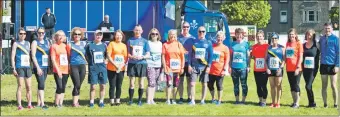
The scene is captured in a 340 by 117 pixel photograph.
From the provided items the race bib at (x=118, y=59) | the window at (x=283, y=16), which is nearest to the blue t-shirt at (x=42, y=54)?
the race bib at (x=118, y=59)

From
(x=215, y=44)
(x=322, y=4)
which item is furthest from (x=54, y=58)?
(x=322, y=4)

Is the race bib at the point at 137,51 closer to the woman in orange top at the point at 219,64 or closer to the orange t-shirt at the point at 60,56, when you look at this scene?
the orange t-shirt at the point at 60,56

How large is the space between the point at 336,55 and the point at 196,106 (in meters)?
2.77

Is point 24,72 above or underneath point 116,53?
underneath

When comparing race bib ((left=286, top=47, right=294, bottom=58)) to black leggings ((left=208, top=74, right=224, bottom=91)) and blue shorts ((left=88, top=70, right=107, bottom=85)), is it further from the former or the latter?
blue shorts ((left=88, top=70, right=107, bottom=85))

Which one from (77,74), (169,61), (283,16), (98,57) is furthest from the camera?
(283,16)

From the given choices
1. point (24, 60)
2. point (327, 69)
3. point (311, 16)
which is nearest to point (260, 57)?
point (327, 69)

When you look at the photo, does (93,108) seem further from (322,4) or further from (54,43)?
(322,4)

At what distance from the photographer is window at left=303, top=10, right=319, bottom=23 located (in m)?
65.1

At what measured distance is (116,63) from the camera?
10828mm

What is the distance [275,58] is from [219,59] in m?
1.07

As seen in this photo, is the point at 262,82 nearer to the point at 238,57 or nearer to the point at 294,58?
the point at 238,57

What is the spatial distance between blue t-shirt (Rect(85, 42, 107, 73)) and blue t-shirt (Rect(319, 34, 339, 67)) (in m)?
4.10

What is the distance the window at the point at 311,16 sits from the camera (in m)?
65.1
